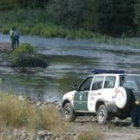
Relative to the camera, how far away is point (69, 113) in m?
20.0

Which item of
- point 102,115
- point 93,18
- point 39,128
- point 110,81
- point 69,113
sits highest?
point 110,81

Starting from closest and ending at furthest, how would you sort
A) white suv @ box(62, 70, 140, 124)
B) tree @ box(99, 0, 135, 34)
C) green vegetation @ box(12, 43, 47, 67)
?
white suv @ box(62, 70, 140, 124) < green vegetation @ box(12, 43, 47, 67) < tree @ box(99, 0, 135, 34)

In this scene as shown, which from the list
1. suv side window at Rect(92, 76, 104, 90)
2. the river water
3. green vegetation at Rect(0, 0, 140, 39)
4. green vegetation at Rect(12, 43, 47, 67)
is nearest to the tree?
green vegetation at Rect(0, 0, 140, 39)

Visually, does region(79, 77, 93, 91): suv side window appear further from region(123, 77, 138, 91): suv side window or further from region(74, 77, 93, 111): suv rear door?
region(123, 77, 138, 91): suv side window

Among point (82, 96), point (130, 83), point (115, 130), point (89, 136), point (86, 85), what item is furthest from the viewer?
point (86, 85)

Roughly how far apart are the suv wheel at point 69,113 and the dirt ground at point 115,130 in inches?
32.1

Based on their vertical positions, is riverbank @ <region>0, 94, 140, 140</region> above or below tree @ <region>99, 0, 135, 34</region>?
above

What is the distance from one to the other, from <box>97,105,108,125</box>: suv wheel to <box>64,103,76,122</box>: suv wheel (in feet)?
5.42

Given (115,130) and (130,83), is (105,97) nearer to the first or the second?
(130,83)

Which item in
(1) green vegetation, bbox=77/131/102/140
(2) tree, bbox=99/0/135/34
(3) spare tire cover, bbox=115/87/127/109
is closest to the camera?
(1) green vegetation, bbox=77/131/102/140

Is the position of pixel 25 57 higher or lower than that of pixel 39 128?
lower

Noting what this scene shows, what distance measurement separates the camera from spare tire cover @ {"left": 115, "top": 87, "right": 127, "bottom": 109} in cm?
1672

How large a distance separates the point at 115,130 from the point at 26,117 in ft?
7.49

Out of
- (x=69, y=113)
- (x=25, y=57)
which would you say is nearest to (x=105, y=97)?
(x=69, y=113)
